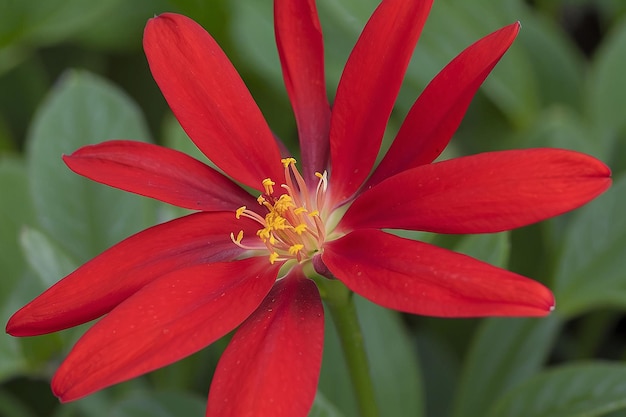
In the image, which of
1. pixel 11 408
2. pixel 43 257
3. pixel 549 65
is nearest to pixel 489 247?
pixel 43 257

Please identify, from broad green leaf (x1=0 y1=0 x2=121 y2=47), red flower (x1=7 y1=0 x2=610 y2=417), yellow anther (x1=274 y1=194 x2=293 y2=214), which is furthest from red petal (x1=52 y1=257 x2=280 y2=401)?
broad green leaf (x1=0 y1=0 x2=121 y2=47)

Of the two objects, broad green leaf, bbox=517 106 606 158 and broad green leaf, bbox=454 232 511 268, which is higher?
broad green leaf, bbox=517 106 606 158

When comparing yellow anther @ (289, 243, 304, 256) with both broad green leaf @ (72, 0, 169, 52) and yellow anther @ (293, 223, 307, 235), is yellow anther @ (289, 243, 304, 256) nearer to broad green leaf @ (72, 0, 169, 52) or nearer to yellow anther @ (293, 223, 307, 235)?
yellow anther @ (293, 223, 307, 235)

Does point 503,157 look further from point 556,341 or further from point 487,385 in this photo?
point 556,341

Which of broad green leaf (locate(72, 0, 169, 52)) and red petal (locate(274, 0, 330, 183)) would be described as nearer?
red petal (locate(274, 0, 330, 183))

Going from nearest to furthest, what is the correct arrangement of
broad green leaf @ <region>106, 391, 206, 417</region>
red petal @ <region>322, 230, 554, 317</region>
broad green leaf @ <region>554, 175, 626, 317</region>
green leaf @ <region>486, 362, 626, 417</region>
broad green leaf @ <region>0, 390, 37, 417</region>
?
1. red petal @ <region>322, 230, 554, 317</region>
2. green leaf @ <region>486, 362, 626, 417</region>
3. broad green leaf @ <region>106, 391, 206, 417</region>
4. broad green leaf @ <region>554, 175, 626, 317</region>
5. broad green leaf @ <region>0, 390, 37, 417</region>

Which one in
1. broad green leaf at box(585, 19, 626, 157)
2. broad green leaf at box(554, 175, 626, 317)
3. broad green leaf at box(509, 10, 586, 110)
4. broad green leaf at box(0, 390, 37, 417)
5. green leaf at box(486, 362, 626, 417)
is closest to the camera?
green leaf at box(486, 362, 626, 417)

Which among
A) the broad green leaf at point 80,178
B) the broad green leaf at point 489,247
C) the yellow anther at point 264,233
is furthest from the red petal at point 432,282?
the broad green leaf at point 80,178
